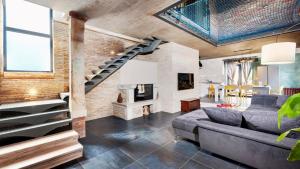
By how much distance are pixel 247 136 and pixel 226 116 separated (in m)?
0.42

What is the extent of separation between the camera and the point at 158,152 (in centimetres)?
259

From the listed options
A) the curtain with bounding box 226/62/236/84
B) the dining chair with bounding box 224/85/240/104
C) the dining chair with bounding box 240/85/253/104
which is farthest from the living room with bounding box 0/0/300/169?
the curtain with bounding box 226/62/236/84

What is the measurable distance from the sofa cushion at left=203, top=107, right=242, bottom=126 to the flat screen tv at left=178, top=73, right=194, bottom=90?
134 inches

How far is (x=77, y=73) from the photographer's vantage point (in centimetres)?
318

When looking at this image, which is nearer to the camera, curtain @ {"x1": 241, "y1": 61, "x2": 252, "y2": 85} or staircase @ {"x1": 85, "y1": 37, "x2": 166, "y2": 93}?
staircase @ {"x1": 85, "y1": 37, "x2": 166, "y2": 93}

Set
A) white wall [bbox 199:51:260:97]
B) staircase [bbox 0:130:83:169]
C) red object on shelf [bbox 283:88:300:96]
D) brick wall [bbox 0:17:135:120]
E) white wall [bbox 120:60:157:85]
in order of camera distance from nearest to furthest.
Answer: staircase [bbox 0:130:83:169]
brick wall [bbox 0:17:135:120]
white wall [bbox 120:60:157:85]
red object on shelf [bbox 283:88:300:96]
white wall [bbox 199:51:260:97]

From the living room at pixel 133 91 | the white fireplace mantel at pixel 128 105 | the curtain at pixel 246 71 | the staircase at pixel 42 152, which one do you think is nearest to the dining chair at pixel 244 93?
the curtain at pixel 246 71

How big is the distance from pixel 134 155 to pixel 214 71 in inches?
365

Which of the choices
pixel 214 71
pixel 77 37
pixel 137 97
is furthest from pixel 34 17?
pixel 214 71

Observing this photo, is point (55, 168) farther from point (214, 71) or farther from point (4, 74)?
point (214, 71)

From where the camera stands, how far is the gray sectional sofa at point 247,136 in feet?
5.70

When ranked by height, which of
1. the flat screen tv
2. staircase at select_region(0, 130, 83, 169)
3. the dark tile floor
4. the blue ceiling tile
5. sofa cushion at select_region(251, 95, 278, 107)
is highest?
the blue ceiling tile

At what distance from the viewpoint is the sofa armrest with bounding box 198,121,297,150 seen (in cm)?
170

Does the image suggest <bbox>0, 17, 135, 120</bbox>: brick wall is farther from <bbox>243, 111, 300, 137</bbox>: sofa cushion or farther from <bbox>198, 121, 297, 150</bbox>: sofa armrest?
<bbox>243, 111, 300, 137</bbox>: sofa cushion
